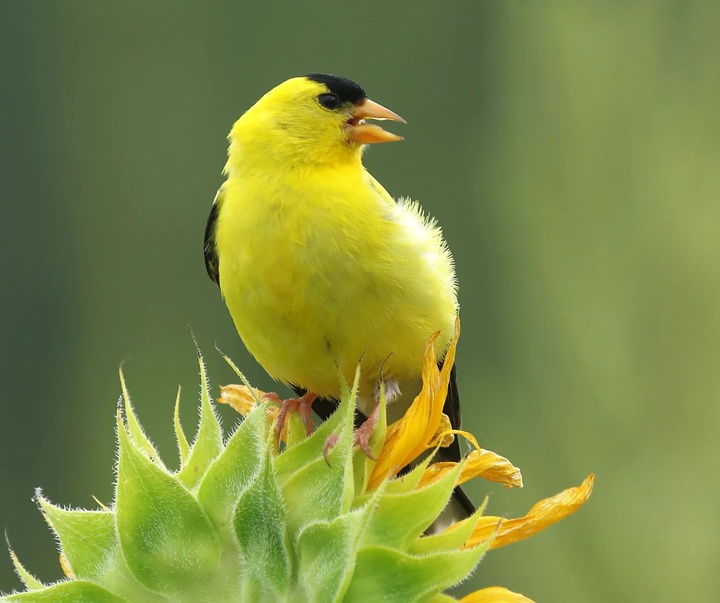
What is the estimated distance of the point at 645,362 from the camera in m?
8.00

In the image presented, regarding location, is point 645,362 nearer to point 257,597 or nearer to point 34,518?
point 34,518

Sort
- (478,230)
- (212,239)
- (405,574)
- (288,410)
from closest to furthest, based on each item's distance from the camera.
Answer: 1. (405,574)
2. (288,410)
3. (212,239)
4. (478,230)

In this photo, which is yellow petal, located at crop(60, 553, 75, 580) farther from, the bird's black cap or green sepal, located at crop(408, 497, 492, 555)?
the bird's black cap

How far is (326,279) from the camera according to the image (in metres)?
1.63

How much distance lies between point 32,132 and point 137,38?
1336 millimetres

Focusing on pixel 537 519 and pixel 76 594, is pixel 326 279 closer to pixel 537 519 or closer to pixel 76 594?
pixel 537 519

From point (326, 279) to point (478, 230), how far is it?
8.04 m

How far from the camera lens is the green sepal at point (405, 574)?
104cm

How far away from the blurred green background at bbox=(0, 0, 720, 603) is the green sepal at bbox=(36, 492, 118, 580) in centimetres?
548

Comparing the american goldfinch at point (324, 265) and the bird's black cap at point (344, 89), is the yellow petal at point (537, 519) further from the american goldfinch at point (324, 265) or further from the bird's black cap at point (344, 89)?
the bird's black cap at point (344, 89)

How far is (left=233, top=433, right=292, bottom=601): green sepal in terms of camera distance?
41.8 inches

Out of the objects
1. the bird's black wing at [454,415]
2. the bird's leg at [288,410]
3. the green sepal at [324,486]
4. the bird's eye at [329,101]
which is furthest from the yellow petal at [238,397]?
the bird's eye at [329,101]

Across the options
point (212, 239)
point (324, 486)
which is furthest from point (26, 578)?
point (212, 239)

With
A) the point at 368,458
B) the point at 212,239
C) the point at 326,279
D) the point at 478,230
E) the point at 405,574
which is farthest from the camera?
the point at 478,230
